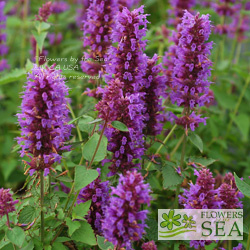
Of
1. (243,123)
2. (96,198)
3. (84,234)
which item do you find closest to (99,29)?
(96,198)

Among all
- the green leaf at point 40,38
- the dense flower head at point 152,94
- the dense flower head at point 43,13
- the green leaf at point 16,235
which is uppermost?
the dense flower head at point 43,13

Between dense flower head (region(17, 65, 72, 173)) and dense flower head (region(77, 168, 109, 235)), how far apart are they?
31 centimetres

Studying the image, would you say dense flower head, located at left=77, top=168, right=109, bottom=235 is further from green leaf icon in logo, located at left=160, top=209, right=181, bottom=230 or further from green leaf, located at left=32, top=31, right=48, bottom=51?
green leaf, located at left=32, top=31, right=48, bottom=51

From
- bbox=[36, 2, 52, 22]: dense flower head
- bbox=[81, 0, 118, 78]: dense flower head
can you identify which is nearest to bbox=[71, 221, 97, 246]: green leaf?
bbox=[81, 0, 118, 78]: dense flower head

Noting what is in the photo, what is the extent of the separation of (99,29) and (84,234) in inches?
60.3

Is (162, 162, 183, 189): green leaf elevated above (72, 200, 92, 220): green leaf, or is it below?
above

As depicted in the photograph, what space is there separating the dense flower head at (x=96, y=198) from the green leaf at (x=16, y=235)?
17.3 inches

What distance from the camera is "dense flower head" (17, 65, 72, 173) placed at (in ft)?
6.41

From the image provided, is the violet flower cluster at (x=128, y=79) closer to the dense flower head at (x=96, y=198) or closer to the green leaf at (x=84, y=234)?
the dense flower head at (x=96, y=198)

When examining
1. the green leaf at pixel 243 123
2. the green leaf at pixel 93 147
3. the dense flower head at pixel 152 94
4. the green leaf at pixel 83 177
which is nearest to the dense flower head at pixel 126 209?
the green leaf at pixel 83 177

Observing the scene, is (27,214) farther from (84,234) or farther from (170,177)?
(170,177)

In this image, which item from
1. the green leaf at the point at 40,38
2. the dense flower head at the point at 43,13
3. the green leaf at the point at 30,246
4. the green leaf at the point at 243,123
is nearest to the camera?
the green leaf at the point at 30,246

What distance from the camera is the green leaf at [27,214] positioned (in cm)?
207

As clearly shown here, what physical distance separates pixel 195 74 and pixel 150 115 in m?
0.38
